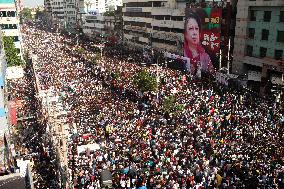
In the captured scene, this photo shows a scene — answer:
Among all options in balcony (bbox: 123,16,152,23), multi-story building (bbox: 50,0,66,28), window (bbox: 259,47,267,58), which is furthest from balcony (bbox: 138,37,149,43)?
multi-story building (bbox: 50,0,66,28)

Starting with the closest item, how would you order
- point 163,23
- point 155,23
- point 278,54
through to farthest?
point 278,54 → point 163,23 → point 155,23

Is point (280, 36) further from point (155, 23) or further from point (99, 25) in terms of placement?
point (99, 25)

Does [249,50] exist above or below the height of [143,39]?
below

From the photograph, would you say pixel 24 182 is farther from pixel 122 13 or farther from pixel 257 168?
pixel 122 13

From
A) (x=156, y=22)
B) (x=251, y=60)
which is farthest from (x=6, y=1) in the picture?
(x=251, y=60)

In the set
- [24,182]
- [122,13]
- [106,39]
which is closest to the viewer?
[24,182]

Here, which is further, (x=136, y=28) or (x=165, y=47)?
(x=136, y=28)

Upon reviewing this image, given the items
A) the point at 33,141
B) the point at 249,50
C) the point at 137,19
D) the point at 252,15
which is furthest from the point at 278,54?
the point at 137,19
